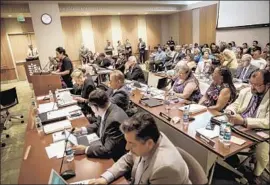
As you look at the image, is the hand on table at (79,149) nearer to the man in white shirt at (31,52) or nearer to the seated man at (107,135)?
the seated man at (107,135)

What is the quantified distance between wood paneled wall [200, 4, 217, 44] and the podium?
29.8ft

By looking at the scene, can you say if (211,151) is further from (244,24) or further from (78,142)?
(244,24)

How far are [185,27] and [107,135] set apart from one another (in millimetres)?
11665

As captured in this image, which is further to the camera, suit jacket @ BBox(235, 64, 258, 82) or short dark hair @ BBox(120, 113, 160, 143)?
suit jacket @ BBox(235, 64, 258, 82)

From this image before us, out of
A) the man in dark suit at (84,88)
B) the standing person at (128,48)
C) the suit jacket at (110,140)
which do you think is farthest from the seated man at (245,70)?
the standing person at (128,48)

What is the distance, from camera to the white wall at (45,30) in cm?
713

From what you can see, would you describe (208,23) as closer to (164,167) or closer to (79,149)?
(79,149)

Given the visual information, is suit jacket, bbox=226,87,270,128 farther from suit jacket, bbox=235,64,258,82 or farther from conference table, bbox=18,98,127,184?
suit jacket, bbox=235,64,258,82

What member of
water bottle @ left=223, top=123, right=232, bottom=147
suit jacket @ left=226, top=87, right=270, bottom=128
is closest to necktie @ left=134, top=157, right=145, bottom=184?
water bottle @ left=223, top=123, right=232, bottom=147

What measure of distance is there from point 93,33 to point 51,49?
4331mm

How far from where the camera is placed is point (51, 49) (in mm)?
7453

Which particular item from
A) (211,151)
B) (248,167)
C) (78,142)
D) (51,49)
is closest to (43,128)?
(78,142)

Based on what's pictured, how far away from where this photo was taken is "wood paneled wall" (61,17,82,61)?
10.6 metres

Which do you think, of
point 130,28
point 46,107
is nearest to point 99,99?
point 46,107
